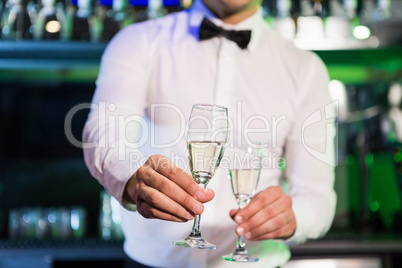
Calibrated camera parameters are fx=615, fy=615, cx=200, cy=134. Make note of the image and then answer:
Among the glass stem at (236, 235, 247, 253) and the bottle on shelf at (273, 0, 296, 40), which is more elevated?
the bottle on shelf at (273, 0, 296, 40)

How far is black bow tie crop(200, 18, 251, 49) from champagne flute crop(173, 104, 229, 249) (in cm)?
72

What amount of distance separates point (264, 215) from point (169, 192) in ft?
1.06

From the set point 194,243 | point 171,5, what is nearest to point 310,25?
point 171,5

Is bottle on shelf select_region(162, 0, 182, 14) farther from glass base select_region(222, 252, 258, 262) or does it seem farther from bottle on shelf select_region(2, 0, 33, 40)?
glass base select_region(222, 252, 258, 262)

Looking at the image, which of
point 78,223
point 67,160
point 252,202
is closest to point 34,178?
point 67,160

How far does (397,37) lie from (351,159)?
0.73 metres

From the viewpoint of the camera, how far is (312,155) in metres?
1.89

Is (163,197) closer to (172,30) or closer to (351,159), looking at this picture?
(172,30)

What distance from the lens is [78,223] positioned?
2.98 m

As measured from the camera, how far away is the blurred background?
2783mm

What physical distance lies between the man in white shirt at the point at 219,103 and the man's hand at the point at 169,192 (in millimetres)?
349

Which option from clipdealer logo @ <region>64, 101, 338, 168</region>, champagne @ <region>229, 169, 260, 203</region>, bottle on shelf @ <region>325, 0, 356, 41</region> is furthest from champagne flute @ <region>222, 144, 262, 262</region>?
bottle on shelf @ <region>325, 0, 356, 41</region>

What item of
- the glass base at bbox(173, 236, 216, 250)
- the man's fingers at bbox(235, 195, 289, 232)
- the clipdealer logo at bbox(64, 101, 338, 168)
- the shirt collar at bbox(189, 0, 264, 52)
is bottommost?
the glass base at bbox(173, 236, 216, 250)

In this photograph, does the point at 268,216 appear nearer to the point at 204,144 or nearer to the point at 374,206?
the point at 204,144
